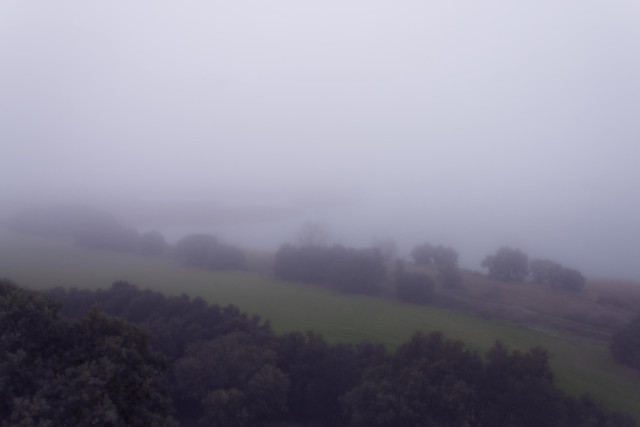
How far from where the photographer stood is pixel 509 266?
60.0 ft

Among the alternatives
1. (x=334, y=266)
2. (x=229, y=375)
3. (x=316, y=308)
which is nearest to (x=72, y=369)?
(x=229, y=375)

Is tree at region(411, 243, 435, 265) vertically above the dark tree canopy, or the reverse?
tree at region(411, 243, 435, 265)

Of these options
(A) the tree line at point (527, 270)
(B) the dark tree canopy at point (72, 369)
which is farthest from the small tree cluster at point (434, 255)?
(B) the dark tree canopy at point (72, 369)

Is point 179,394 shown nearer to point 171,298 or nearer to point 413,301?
point 171,298

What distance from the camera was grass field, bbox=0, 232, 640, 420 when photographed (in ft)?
36.7

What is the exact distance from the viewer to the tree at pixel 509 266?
18.1m

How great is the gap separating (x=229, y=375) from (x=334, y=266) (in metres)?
8.97

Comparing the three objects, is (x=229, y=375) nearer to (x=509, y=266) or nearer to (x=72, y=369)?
(x=72, y=369)

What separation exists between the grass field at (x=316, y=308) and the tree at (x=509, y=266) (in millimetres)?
3984

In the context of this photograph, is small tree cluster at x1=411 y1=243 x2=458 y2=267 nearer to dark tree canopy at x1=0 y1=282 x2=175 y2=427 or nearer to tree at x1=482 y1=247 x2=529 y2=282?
tree at x1=482 y1=247 x2=529 y2=282

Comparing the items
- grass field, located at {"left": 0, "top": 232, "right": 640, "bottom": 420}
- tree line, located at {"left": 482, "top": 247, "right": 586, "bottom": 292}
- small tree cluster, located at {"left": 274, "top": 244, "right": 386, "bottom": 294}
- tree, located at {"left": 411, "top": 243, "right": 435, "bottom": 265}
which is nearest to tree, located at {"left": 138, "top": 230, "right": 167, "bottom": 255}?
grass field, located at {"left": 0, "top": 232, "right": 640, "bottom": 420}

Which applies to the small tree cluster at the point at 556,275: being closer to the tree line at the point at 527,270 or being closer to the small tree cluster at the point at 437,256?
the tree line at the point at 527,270

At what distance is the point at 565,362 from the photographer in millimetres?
11688

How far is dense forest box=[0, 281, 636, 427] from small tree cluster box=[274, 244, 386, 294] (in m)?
5.85
